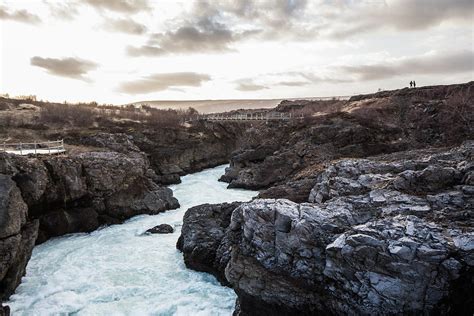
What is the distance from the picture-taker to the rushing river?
18.4m

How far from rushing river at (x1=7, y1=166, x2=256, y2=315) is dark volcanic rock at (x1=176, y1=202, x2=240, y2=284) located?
624mm

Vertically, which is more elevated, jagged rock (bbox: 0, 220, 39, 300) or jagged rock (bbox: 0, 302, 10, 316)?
jagged rock (bbox: 0, 220, 39, 300)

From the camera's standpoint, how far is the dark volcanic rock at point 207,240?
21.3 m

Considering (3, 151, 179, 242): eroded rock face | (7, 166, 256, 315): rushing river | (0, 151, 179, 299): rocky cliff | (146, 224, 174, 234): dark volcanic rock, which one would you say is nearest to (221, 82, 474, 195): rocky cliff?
(3, 151, 179, 242): eroded rock face

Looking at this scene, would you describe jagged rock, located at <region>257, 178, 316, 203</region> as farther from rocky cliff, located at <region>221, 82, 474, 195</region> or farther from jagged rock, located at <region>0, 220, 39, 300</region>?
rocky cliff, located at <region>221, 82, 474, 195</region>

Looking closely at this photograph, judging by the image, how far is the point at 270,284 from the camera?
603 inches

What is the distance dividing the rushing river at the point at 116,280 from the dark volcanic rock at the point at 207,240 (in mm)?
624

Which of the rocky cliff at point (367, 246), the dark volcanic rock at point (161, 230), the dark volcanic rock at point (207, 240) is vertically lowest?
the dark volcanic rock at point (161, 230)

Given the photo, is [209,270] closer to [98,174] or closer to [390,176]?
[390,176]

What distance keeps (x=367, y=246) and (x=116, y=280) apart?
15895 mm

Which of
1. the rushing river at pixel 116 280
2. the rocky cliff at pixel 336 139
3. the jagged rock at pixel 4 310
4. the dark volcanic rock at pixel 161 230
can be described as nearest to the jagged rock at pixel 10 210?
the jagged rock at pixel 4 310

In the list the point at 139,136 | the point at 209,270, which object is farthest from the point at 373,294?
the point at 139,136

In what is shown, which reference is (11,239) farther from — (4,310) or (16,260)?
(4,310)

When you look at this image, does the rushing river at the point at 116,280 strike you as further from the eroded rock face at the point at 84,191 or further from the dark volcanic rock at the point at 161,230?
the eroded rock face at the point at 84,191
